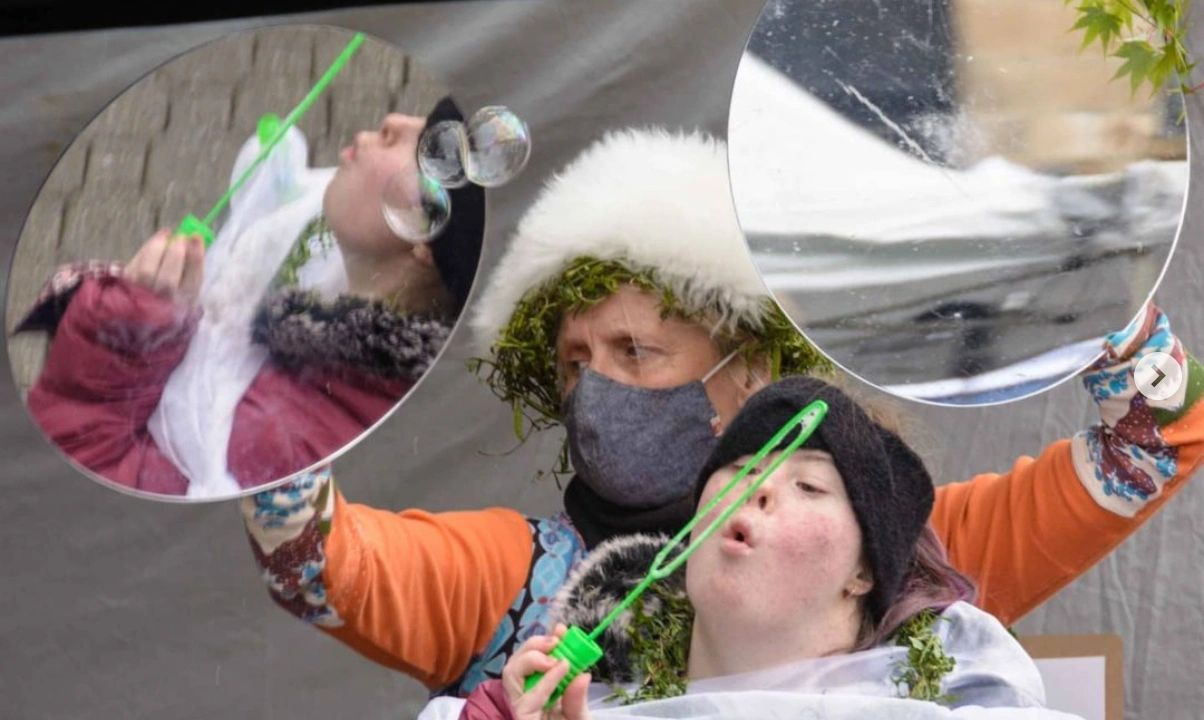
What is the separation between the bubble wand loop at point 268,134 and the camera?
82.0 inches

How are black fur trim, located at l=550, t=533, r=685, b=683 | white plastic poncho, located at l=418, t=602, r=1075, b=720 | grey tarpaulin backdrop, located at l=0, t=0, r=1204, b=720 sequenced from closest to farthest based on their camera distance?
white plastic poncho, located at l=418, t=602, r=1075, b=720, black fur trim, located at l=550, t=533, r=685, b=683, grey tarpaulin backdrop, located at l=0, t=0, r=1204, b=720

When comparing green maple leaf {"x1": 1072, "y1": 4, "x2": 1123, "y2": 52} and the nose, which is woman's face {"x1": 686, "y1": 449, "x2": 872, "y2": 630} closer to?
the nose

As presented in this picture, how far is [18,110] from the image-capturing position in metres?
2.69

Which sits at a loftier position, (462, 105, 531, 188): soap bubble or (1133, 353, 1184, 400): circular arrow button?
(462, 105, 531, 188): soap bubble

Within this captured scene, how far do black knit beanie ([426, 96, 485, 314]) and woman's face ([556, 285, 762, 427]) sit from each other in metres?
0.27

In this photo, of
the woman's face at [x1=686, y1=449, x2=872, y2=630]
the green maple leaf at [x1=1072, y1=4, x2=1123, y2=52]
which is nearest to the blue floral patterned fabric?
the woman's face at [x1=686, y1=449, x2=872, y2=630]

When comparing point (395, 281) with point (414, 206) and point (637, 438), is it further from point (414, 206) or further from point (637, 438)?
point (637, 438)

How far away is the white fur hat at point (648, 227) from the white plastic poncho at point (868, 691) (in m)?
0.45

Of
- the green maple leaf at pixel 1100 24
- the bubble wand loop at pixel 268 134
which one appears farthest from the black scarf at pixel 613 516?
the green maple leaf at pixel 1100 24

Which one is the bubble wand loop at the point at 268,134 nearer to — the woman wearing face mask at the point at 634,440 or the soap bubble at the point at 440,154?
the soap bubble at the point at 440,154

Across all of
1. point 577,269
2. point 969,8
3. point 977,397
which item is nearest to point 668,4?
point 577,269

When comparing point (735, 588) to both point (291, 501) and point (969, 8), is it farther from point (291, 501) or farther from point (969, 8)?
point (969, 8)

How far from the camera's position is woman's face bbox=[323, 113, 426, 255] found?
211 centimetres

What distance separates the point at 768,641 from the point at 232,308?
23.7 inches
